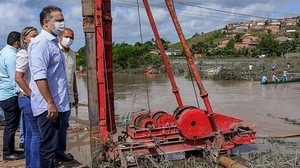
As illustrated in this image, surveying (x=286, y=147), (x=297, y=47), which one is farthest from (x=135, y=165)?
(x=297, y=47)

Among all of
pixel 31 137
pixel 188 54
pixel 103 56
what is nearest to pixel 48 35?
pixel 31 137

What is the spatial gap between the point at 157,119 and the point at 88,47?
7.11ft

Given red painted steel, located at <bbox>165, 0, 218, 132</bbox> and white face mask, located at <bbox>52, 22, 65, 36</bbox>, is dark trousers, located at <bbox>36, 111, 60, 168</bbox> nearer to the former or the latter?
white face mask, located at <bbox>52, 22, 65, 36</bbox>

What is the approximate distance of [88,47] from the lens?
6672 mm

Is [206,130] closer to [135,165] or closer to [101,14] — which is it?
[135,165]

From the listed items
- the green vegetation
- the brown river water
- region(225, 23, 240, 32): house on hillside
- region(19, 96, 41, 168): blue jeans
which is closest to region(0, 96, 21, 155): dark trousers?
region(19, 96, 41, 168): blue jeans

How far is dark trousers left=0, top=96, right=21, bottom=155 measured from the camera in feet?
20.6

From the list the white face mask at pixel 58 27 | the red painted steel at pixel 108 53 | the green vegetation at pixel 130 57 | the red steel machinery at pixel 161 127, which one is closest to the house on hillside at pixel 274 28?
the green vegetation at pixel 130 57

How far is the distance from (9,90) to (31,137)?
1639mm

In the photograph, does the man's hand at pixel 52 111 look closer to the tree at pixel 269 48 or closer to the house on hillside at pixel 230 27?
the tree at pixel 269 48

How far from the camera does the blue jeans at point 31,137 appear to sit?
181 inches

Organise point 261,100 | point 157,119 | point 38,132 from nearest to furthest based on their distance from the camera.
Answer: point 38,132 → point 157,119 → point 261,100

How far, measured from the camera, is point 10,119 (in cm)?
635

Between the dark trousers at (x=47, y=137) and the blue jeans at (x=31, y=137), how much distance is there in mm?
234
